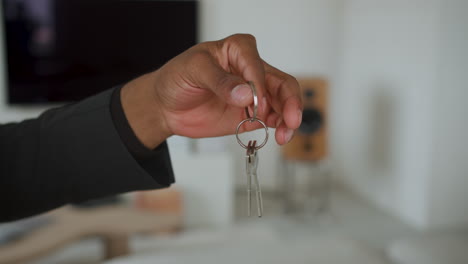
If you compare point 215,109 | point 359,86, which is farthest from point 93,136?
point 359,86

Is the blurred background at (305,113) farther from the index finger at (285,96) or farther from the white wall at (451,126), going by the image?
the index finger at (285,96)

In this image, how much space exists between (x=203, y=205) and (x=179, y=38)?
3.33 ft

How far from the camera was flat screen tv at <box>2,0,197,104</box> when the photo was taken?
114 inches

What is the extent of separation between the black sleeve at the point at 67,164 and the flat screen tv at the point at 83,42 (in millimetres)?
2223

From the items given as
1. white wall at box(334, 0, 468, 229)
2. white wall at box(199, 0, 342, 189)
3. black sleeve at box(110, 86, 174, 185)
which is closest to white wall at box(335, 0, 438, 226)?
white wall at box(334, 0, 468, 229)

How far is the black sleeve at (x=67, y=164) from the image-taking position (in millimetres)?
663

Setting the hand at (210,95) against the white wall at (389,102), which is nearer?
the hand at (210,95)

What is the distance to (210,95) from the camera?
576 millimetres

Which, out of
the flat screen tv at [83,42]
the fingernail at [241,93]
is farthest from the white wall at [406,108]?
the fingernail at [241,93]

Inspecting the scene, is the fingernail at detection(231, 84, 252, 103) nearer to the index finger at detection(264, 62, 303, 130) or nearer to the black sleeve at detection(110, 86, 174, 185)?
the index finger at detection(264, 62, 303, 130)

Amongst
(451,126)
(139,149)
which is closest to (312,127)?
(451,126)

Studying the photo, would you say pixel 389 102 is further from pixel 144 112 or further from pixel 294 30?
pixel 144 112

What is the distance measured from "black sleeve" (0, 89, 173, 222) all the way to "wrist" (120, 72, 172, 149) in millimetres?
26

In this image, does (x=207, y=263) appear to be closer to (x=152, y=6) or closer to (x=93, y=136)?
(x=93, y=136)
